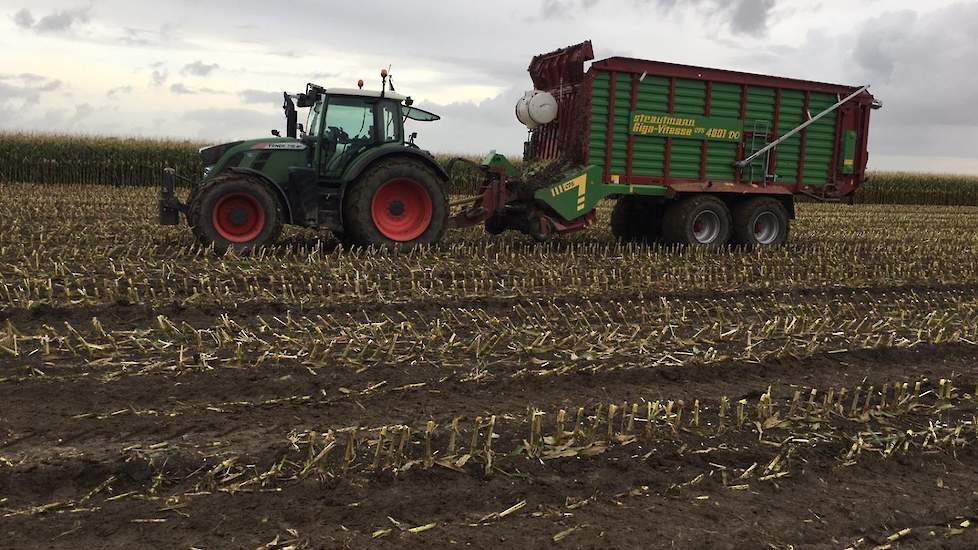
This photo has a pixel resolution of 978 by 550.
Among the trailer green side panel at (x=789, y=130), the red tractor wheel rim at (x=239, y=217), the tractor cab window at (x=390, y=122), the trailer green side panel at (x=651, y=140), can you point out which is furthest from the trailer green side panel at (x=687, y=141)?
the red tractor wheel rim at (x=239, y=217)

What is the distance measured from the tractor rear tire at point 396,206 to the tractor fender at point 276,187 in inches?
24.6

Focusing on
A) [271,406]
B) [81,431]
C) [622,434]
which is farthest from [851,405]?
[81,431]

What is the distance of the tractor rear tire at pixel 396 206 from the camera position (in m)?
9.87

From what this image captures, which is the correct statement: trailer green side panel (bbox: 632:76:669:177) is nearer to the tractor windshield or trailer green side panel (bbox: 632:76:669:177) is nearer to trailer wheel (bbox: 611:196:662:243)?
trailer wheel (bbox: 611:196:662:243)

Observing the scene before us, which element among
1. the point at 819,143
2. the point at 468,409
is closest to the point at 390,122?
the point at 468,409

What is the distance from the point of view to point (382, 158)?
1002cm

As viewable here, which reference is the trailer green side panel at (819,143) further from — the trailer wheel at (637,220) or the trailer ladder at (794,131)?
the trailer wheel at (637,220)

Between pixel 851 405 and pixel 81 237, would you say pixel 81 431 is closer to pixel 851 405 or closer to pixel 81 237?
pixel 851 405

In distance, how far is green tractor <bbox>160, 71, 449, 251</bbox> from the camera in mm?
9508

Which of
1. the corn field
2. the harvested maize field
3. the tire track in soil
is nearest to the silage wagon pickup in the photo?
the harvested maize field

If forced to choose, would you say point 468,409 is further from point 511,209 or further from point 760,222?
point 760,222

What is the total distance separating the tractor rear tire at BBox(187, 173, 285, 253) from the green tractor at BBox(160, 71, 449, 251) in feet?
0.04

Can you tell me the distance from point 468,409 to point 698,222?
7888 millimetres

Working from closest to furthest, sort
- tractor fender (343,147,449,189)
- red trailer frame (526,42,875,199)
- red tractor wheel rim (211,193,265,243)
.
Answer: red tractor wheel rim (211,193,265,243)
tractor fender (343,147,449,189)
red trailer frame (526,42,875,199)
